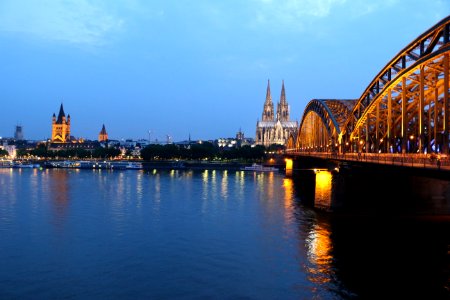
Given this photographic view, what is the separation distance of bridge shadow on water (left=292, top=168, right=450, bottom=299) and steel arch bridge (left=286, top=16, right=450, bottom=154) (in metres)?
3.77

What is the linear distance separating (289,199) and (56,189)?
121ft

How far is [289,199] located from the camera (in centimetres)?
7100

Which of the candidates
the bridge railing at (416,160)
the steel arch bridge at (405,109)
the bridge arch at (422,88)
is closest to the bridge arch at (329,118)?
the steel arch bridge at (405,109)

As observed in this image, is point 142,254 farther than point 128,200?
No

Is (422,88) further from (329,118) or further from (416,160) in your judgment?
(329,118)

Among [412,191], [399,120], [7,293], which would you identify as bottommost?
[7,293]

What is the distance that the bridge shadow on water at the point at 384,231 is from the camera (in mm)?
29000

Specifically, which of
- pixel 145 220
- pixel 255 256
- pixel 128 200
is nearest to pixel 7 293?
pixel 255 256

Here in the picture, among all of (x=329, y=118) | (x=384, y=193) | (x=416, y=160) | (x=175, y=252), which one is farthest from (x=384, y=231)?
(x=329, y=118)

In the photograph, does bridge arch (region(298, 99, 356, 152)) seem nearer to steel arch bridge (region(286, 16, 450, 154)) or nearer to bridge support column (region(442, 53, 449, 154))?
steel arch bridge (region(286, 16, 450, 154))

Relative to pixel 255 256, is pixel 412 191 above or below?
above

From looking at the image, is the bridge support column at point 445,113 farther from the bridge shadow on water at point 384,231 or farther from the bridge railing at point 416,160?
the bridge shadow on water at point 384,231

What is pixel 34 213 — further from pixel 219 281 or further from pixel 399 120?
pixel 399 120

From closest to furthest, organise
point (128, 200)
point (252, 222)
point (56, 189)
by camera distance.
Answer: point (252, 222) < point (128, 200) < point (56, 189)
